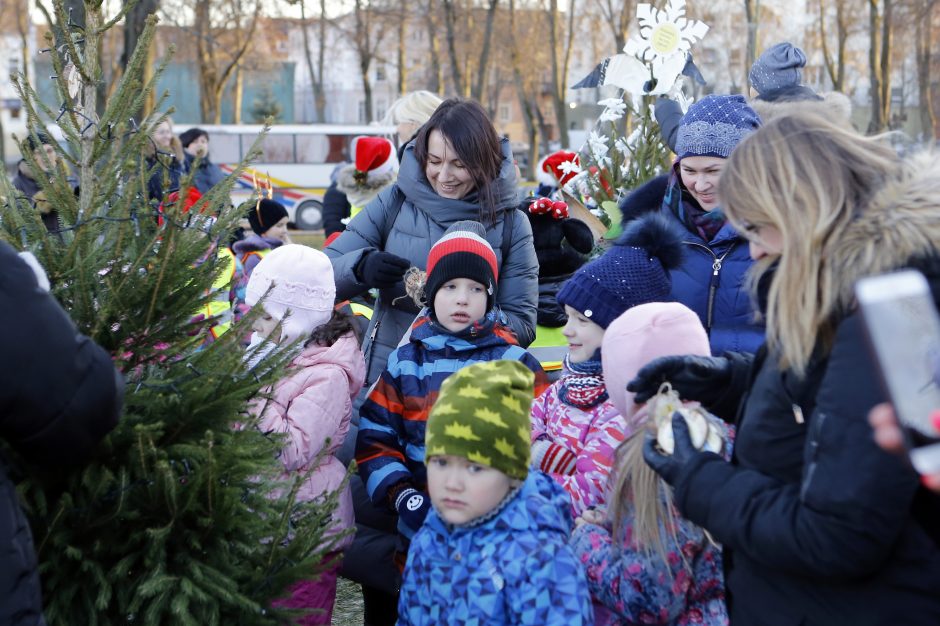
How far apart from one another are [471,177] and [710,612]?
2.13 m

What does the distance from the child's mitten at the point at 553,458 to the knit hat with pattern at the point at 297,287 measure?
925mm

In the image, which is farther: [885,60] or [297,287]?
[885,60]

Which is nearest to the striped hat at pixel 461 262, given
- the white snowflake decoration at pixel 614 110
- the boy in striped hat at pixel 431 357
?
the boy in striped hat at pixel 431 357

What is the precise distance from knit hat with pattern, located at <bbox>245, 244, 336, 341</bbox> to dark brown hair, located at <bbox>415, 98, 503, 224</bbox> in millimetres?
794

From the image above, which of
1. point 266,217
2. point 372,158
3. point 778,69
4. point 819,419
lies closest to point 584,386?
point 819,419

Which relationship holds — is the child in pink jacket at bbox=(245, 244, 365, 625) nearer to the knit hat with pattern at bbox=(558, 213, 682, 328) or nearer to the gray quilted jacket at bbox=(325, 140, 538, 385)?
the gray quilted jacket at bbox=(325, 140, 538, 385)

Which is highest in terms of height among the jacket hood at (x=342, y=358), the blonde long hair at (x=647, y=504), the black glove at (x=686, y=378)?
the black glove at (x=686, y=378)

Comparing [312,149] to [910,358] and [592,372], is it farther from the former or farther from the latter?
[910,358]

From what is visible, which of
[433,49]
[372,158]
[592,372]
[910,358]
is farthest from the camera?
[433,49]

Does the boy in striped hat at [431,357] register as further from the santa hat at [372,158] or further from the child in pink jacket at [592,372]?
the santa hat at [372,158]

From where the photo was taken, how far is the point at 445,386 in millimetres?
2754

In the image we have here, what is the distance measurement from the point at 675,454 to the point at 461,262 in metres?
1.67

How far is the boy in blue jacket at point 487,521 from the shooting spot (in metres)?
2.50

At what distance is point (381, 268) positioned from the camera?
3.96m
